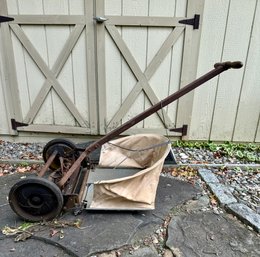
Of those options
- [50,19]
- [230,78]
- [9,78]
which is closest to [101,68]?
[50,19]

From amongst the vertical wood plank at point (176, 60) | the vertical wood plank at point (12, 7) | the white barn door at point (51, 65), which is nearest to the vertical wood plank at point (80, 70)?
the white barn door at point (51, 65)

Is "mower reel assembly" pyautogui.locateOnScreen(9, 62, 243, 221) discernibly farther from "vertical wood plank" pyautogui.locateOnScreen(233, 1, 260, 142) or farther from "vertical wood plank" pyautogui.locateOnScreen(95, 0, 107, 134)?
"vertical wood plank" pyautogui.locateOnScreen(233, 1, 260, 142)

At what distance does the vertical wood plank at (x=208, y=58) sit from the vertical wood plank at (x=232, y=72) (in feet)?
0.21

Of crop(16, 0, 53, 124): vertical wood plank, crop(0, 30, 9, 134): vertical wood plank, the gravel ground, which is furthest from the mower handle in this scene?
crop(0, 30, 9, 134): vertical wood plank

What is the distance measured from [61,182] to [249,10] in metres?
2.60

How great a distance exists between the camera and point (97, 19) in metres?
2.86

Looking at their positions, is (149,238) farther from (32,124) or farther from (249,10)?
(249,10)

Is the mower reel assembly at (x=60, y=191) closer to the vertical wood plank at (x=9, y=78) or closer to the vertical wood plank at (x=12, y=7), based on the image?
the vertical wood plank at (x=9, y=78)

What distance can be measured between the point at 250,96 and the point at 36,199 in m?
2.66

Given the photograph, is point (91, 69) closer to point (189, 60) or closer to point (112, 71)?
point (112, 71)

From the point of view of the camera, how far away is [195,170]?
3.01 metres

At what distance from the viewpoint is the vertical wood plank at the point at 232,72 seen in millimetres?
2900

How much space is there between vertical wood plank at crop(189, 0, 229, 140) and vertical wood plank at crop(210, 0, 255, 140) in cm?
6

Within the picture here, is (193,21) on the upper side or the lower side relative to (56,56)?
upper
